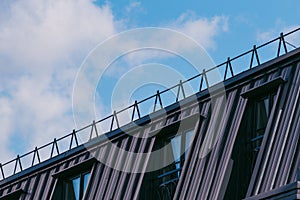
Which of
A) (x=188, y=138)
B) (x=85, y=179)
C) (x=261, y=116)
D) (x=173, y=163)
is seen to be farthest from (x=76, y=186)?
(x=261, y=116)

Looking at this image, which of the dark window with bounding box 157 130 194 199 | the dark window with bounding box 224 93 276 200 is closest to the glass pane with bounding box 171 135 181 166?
the dark window with bounding box 157 130 194 199

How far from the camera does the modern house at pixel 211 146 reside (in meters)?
22.4

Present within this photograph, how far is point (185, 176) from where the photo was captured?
2500 cm

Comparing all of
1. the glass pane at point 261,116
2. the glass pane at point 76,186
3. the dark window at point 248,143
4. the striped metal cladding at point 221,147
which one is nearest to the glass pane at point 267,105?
the dark window at point 248,143

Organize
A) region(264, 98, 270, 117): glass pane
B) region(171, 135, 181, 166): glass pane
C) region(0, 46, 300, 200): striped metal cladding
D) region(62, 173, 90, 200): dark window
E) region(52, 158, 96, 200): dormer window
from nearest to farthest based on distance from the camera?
1. region(0, 46, 300, 200): striped metal cladding
2. region(264, 98, 270, 117): glass pane
3. region(171, 135, 181, 166): glass pane
4. region(52, 158, 96, 200): dormer window
5. region(62, 173, 90, 200): dark window

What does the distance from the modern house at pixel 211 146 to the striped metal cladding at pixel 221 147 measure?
0.10 feet

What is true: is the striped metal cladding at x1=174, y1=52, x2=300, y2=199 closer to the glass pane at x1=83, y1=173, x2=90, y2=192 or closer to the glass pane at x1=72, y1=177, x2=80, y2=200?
the glass pane at x1=83, y1=173, x2=90, y2=192

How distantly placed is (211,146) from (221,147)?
50 cm

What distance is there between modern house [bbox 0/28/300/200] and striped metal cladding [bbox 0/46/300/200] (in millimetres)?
30

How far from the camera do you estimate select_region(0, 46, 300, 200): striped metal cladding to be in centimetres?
2197

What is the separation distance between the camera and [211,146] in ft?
80.7

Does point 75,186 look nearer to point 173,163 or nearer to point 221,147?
point 173,163

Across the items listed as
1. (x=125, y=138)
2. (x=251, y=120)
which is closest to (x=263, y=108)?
(x=251, y=120)

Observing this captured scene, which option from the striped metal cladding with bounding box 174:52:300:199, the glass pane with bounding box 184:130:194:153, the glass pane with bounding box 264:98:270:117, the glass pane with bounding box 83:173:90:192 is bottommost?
the striped metal cladding with bounding box 174:52:300:199
